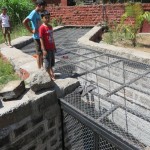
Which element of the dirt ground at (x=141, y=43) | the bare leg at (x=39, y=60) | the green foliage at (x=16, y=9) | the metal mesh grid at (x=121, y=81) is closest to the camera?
the bare leg at (x=39, y=60)

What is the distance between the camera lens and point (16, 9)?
13.4 meters

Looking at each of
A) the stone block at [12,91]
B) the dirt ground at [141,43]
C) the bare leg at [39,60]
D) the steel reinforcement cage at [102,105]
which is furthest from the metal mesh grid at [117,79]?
the dirt ground at [141,43]

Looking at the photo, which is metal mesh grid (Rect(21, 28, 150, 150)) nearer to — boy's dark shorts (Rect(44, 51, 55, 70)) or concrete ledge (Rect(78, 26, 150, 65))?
concrete ledge (Rect(78, 26, 150, 65))

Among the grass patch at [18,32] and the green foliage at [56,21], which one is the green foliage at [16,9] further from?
the green foliage at [56,21]

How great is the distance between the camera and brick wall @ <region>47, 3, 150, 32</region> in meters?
11.5

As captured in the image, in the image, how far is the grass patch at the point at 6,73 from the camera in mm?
5568

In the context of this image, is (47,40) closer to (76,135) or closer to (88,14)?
(76,135)

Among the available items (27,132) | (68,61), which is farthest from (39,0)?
(27,132)

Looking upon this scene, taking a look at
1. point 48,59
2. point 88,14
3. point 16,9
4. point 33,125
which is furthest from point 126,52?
point 16,9

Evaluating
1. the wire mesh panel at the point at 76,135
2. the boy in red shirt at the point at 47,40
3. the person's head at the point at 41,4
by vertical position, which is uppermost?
the person's head at the point at 41,4

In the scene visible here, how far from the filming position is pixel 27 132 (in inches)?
159

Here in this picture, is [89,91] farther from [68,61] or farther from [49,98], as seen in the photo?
[68,61]

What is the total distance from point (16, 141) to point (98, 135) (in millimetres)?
1166

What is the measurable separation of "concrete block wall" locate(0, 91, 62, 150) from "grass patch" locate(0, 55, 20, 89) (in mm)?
1512
